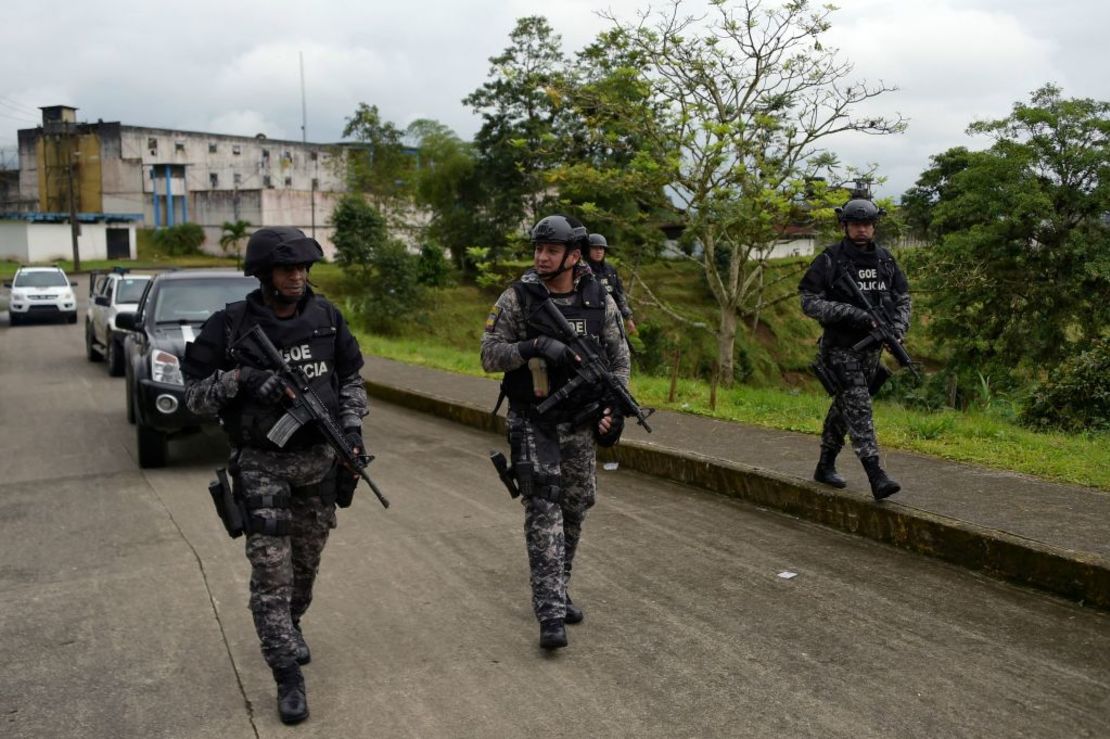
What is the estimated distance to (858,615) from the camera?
15.4 ft

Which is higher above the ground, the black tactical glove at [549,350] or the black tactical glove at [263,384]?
the black tactical glove at [549,350]

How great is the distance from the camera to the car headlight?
879cm

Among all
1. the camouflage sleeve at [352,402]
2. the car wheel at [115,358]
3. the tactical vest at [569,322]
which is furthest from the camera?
the car wheel at [115,358]

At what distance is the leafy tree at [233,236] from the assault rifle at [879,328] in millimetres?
52072

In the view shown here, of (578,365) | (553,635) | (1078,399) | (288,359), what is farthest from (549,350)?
(1078,399)

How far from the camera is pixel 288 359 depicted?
3930 mm

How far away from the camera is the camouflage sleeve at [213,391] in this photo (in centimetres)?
381

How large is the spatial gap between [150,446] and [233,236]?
165ft

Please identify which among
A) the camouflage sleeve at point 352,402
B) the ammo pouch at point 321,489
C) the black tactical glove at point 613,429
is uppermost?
the camouflage sleeve at point 352,402

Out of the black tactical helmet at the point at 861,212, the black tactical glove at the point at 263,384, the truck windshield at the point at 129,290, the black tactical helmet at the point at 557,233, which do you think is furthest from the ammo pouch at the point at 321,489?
the truck windshield at the point at 129,290

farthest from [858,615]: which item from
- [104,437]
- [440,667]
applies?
[104,437]

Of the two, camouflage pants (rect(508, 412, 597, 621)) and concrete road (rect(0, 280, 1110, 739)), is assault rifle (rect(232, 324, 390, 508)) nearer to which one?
camouflage pants (rect(508, 412, 597, 621))

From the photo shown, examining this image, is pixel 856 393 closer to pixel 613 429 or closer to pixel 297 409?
pixel 613 429

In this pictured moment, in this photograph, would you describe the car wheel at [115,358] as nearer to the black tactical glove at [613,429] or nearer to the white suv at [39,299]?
the black tactical glove at [613,429]
